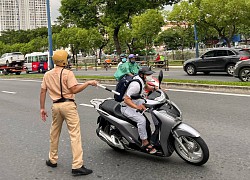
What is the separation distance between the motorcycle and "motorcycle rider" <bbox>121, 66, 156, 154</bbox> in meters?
0.07

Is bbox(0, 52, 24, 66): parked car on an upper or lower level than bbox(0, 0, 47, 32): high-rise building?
lower

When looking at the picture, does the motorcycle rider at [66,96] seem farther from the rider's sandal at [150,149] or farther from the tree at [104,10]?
the tree at [104,10]

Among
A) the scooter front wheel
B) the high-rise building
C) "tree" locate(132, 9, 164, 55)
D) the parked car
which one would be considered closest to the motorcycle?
the scooter front wheel

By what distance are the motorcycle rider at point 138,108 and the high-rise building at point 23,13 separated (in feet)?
353

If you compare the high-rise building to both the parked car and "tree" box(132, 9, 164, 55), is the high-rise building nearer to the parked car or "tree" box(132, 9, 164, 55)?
"tree" box(132, 9, 164, 55)

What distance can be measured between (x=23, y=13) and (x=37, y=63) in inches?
3278

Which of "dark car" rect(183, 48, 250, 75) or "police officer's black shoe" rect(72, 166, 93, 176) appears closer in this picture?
"police officer's black shoe" rect(72, 166, 93, 176)

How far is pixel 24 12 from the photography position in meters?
112

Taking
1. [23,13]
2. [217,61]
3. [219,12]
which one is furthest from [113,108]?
[23,13]

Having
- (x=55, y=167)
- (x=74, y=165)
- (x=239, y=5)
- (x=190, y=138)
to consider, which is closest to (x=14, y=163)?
(x=55, y=167)

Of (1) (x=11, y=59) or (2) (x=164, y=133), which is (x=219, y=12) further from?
(2) (x=164, y=133)

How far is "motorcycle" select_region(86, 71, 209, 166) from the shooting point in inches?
181

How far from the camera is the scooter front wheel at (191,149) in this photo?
459 cm

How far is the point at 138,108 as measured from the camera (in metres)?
4.68
